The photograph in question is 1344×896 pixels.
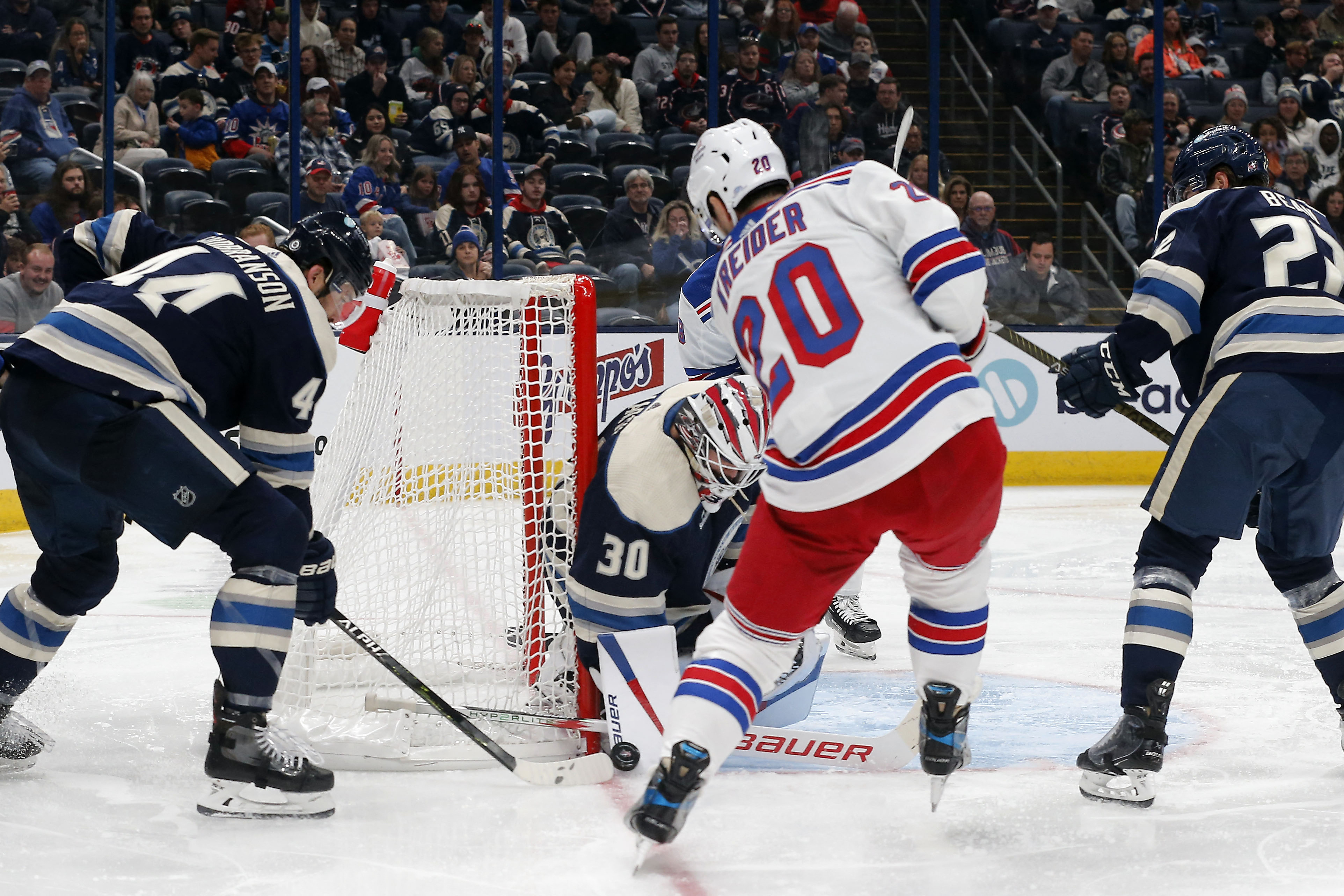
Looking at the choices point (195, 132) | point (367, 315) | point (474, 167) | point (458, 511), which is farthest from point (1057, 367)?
point (195, 132)

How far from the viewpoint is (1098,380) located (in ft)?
7.91

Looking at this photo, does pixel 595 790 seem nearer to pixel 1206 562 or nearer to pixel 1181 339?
pixel 1206 562

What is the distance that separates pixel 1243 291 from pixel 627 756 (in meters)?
1.26

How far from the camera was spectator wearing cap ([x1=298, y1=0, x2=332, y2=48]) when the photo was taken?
6898 mm

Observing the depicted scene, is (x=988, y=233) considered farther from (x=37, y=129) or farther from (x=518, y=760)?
(x=518, y=760)

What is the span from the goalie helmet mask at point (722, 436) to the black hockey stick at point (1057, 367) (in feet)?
1.81

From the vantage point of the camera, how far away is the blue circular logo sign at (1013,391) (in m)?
6.60

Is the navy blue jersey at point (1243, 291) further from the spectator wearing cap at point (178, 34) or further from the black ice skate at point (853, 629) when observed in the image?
the spectator wearing cap at point (178, 34)

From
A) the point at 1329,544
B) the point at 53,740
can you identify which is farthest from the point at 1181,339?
the point at 53,740

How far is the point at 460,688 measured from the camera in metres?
2.85

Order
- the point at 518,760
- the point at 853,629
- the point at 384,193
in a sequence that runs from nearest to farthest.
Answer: the point at 518,760, the point at 853,629, the point at 384,193

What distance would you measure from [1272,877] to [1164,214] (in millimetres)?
1114

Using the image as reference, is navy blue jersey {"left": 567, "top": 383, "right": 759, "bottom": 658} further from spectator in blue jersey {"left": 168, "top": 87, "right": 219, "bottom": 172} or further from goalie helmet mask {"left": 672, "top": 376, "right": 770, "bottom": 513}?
spectator in blue jersey {"left": 168, "top": 87, "right": 219, "bottom": 172}

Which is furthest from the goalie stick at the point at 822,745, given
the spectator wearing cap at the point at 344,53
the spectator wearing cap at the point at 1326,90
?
the spectator wearing cap at the point at 1326,90
